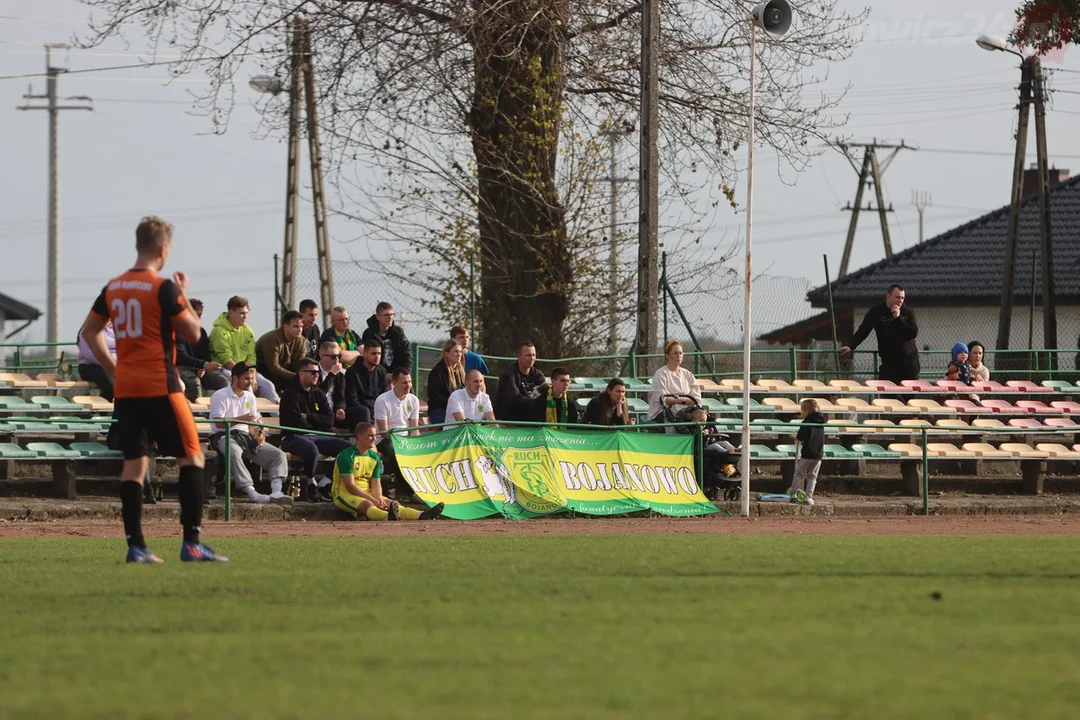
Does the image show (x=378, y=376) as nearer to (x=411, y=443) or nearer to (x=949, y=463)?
(x=411, y=443)

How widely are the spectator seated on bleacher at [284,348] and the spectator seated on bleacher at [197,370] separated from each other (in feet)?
1.83

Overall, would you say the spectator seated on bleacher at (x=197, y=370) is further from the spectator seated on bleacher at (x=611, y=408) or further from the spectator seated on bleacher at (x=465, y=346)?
the spectator seated on bleacher at (x=611, y=408)

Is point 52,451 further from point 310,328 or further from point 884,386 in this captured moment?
→ point 884,386

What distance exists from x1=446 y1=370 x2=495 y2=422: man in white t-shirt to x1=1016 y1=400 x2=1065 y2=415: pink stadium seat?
31.2 ft

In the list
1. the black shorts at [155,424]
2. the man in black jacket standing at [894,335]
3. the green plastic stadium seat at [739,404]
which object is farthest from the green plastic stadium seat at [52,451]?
the man in black jacket standing at [894,335]

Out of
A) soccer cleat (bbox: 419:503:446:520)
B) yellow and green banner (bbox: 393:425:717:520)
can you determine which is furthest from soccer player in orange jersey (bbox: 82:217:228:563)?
yellow and green banner (bbox: 393:425:717:520)

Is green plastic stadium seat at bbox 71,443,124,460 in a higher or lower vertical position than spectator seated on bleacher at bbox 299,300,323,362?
lower

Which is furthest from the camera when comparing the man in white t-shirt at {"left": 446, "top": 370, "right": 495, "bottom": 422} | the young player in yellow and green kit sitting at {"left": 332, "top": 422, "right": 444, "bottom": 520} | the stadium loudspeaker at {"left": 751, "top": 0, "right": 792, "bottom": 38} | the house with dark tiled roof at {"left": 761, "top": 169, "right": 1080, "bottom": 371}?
the house with dark tiled roof at {"left": 761, "top": 169, "right": 1080, "bottom": 371}

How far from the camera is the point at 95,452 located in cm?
1641

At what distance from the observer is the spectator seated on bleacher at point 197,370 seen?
1777cm

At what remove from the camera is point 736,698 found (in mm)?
4652

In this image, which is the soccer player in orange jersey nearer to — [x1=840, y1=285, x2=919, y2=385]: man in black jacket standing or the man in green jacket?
the man in green jacket

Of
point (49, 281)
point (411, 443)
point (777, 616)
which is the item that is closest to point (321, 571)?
point (777, 616)

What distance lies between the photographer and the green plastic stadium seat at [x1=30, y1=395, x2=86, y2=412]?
60.7 ft
